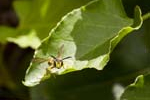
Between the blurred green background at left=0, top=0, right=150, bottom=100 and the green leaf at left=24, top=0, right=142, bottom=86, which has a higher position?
the green leaf at left=24, top=0, right=142, bottom=86

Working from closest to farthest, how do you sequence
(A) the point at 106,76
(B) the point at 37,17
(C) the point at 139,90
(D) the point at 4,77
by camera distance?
(C) the point at 139,90
(A) the point at 106,76
(B) the point at 37,17
(D) the point at 4,77

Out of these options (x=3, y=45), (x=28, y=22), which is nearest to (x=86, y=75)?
(x=28, y=22)

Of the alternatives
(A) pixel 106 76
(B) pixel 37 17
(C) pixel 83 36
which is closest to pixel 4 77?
(B) pixel 37 17

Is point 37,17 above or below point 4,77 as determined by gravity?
above

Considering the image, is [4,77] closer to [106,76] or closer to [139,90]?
[106,76]

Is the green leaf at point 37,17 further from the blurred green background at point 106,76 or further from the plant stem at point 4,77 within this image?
the plant stem at point 4,77

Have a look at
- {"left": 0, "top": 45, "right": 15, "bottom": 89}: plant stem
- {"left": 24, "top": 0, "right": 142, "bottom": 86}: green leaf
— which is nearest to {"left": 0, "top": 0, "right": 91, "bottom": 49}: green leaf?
{"left": 0, "top": 45, "right": 15, "bottom": 89}: plant stem

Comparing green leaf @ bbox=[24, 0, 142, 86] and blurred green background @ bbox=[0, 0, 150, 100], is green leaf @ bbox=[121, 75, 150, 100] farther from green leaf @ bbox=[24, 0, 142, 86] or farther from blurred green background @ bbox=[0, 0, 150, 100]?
blurred green background @ bbox=[0, 0, 150, 100]
